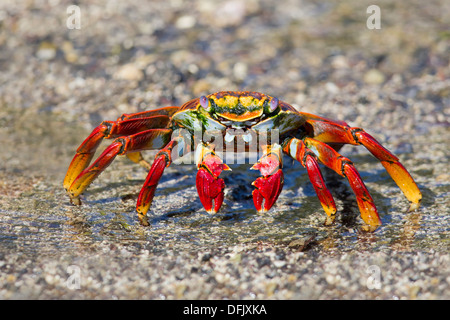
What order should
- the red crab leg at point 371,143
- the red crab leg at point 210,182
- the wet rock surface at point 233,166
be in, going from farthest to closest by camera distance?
the red crab leg at point 371,143 < the red crab leg at point 210,182 < the wet rock surface at point 233,166

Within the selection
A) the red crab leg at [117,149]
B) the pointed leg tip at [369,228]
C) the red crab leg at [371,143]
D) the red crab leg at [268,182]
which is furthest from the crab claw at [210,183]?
the pointed leg tip at [369,228]

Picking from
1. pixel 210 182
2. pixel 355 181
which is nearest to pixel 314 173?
pixel 355 181

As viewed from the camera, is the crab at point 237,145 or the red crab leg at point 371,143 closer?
the crab at point 237,145

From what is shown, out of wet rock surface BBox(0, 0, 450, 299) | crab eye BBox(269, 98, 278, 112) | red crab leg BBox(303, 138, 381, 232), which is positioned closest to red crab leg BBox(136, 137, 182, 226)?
wet rock surface BBox(0, 0, 450, 299)

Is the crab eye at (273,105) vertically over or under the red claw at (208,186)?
over

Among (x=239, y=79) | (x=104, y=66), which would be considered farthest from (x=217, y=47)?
(x=104, y=66)

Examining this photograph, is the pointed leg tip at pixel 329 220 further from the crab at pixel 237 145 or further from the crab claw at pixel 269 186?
the crab claw at pixel 269 186

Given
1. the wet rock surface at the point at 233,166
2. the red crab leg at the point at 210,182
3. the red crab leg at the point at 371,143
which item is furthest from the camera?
the red crab leg at the point at 371,143

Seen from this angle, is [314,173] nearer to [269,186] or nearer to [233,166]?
[269,186]
